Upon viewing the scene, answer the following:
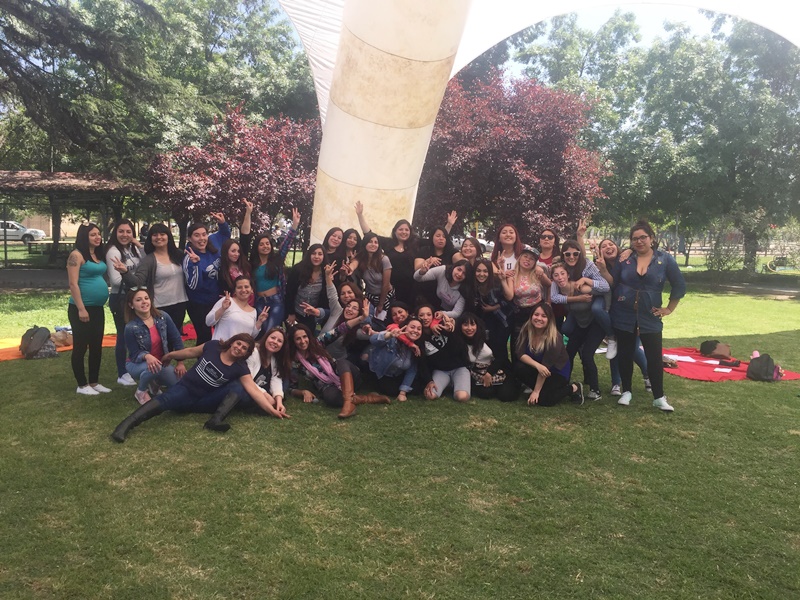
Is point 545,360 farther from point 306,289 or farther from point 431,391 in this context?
point 306,289

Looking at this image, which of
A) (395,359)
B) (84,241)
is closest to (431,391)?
(395,359)

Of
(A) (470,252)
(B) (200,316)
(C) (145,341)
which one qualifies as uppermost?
(A) (470,252)

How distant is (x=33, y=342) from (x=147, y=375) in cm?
272

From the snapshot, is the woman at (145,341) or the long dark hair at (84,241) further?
the long dark hair at (84,241)

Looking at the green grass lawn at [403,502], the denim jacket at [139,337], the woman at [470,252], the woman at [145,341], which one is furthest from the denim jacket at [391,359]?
the denim jacket at [139,337]

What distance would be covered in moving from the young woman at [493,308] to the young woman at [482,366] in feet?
0.53

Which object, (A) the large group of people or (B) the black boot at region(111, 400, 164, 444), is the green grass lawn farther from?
(A) the large group of people

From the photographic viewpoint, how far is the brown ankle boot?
15.8 ft

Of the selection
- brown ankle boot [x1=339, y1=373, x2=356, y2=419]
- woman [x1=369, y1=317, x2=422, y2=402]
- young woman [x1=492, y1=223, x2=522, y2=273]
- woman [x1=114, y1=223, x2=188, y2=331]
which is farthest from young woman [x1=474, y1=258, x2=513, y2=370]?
woman [x1=114, y1=223, x2=188, y2=331]

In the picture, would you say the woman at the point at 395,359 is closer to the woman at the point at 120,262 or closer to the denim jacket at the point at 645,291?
the denim jacket at the point at 645,291

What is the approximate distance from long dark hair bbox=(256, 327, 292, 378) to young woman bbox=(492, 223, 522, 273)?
2.14 m

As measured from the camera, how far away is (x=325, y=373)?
5250 mm

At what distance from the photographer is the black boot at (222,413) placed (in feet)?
14.4

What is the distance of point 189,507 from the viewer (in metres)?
3.25
